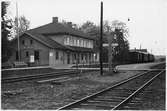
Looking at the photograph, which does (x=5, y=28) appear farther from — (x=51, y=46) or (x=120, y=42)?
(x=120, y=42)

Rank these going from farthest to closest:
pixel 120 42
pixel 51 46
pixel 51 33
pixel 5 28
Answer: pixel 120 42 < pixel 51 33 < pixel 51 46 < pixel 5 28

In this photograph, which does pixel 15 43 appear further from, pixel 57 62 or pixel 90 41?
pixel 90 41

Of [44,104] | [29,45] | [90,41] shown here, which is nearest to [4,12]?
[29,45]

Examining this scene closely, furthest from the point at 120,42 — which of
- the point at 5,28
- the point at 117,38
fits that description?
the point at 5,28

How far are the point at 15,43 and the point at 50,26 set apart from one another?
9721mm

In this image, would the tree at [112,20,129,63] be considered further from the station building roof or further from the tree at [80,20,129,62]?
the station building roof

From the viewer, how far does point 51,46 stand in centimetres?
4081

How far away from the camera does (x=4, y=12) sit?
3022 cm

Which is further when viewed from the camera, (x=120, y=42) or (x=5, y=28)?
(x=120, y=42)

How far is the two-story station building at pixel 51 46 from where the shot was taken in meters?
41.1

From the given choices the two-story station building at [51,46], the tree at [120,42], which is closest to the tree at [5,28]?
the two-story station building at [51,46]

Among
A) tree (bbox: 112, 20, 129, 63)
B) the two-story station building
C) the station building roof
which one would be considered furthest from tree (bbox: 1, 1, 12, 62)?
tree (bbox: 112, 20, 129, 63)

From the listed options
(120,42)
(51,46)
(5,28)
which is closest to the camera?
(5,28)

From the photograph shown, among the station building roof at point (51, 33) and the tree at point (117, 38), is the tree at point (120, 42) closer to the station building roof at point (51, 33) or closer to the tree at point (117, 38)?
the tree at point (117, 38)
